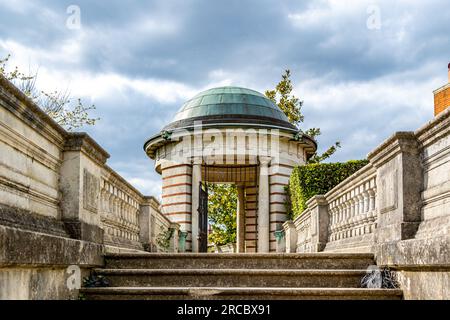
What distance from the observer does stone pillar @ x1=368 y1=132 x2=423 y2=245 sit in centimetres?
553

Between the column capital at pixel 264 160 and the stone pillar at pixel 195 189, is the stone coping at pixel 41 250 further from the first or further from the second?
the column capital at pixel 264 160

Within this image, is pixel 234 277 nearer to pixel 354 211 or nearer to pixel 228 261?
pixel 228 261

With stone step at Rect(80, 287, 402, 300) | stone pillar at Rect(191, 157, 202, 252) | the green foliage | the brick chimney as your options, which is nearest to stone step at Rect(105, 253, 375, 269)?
stone step at Rect(80, 287, 402, 300)

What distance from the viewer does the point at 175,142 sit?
19547 millimetres

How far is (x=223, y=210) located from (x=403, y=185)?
23.6 metres

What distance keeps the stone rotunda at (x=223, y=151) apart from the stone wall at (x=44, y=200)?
11229 mm

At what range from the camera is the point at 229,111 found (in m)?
19.3

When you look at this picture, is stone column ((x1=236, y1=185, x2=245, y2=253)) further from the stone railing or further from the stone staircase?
the stone staircase

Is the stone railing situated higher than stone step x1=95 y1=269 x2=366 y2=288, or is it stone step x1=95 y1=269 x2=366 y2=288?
the stone railing

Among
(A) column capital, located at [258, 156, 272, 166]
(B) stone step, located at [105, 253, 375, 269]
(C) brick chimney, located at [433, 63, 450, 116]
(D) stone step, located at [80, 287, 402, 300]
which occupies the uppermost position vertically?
(C) brick chimney, located at [433, 63, 450, 116]

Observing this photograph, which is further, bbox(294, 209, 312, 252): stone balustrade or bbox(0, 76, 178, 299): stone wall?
bbox(294, 209, 312, 252): stone balustrade

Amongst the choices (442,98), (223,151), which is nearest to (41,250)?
(442,98)

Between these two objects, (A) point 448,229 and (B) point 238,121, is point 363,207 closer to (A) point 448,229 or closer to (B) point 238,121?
(A) point 448,229

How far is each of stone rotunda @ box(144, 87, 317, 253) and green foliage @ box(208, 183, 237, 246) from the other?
8759 mm
